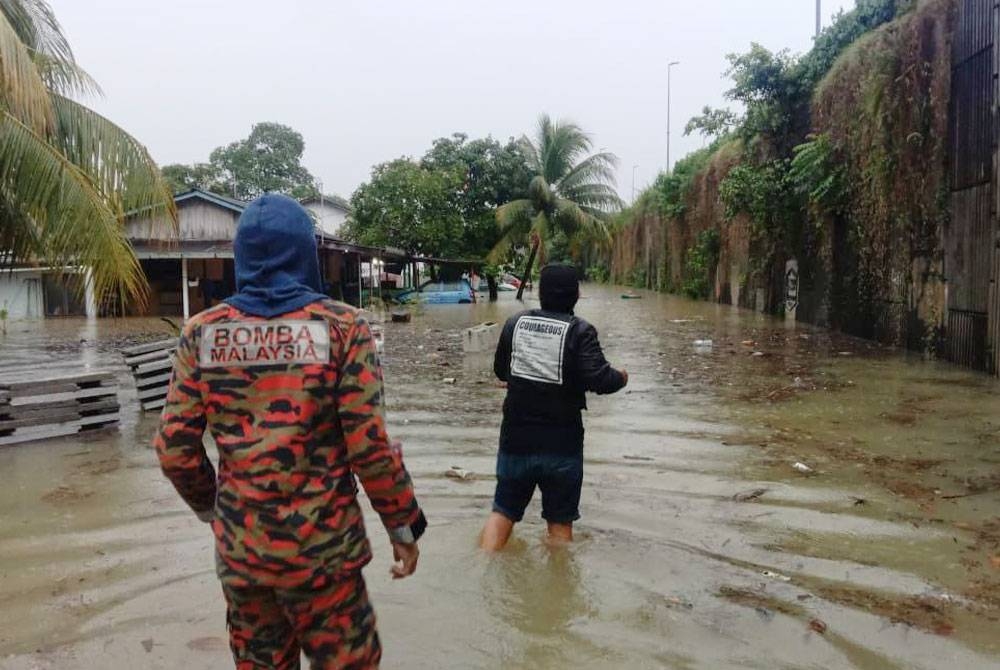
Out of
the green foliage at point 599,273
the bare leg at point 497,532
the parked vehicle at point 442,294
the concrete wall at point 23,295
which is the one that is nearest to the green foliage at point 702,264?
the parked vehicle at point 442,294

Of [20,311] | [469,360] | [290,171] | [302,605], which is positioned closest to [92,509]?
[302,605]

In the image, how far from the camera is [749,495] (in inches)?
218

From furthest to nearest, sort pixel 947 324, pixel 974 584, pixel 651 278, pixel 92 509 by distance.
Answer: pixel 651 278
pixel 947 324
pixel 92 509
pixel 974 584

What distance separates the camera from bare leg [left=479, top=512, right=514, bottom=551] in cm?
436

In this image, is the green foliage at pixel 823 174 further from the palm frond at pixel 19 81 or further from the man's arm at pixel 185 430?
the man's arm at pixel 185 430

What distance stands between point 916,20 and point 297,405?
12.6 meters

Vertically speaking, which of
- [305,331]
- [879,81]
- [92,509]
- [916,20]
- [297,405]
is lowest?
[92,509]

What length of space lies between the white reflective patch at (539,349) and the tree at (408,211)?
2703 cm

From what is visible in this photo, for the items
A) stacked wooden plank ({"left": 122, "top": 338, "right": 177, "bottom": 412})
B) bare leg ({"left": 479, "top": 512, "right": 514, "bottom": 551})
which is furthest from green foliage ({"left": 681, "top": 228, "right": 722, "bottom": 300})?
bare leg ({"left": 479, "top": 512, "right": 514, "bottom": 551})

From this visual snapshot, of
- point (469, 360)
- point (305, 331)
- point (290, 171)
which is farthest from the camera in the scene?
point (290, 171)

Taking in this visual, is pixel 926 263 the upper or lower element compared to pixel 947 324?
upper

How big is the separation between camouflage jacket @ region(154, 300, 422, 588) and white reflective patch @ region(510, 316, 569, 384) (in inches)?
74.0

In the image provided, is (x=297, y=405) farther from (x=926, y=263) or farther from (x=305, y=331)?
(x=926, y=263)

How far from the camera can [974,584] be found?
3.97 metres
